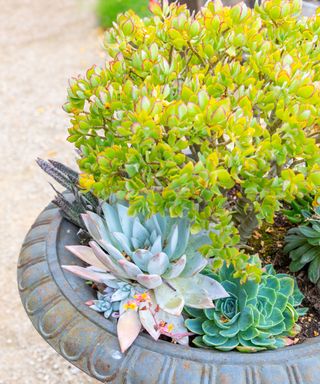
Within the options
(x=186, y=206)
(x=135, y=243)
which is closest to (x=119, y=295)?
(x=135, y=243)

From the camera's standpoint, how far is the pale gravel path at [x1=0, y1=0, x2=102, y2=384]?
92.4 inches

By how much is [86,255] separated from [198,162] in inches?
15.2

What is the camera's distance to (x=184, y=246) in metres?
1.28

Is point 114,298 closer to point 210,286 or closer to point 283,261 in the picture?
point 210,286

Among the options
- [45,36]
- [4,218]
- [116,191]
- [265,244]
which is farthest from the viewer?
[45,36]

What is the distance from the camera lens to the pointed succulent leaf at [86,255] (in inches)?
51.1

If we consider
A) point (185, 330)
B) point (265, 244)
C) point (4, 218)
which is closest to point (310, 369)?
point (185, 330)

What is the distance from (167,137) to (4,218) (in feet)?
6.75

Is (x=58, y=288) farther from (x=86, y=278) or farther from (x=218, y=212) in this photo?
(x=218, y=212)

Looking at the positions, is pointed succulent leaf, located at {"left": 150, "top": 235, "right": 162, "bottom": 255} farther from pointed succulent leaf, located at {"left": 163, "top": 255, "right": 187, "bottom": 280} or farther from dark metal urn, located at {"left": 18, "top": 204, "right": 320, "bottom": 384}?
dark metal urn, located at {"left": 18, "top": 204, "right": 320, "bottom": 384}

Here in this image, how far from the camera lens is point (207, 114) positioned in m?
1.03

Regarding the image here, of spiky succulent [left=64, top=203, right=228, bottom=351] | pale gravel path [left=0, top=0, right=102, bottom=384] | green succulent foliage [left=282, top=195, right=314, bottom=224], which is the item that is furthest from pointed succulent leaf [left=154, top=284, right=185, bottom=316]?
pale gravel path [left=0, top=0, right=102, bottom=384]

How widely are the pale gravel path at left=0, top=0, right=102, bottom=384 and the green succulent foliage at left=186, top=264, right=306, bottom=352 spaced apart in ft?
3.74

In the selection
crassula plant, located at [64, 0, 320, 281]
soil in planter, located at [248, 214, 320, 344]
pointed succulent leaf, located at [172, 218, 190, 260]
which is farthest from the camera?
soil in planter, located at [248, 214, 320, 344]
